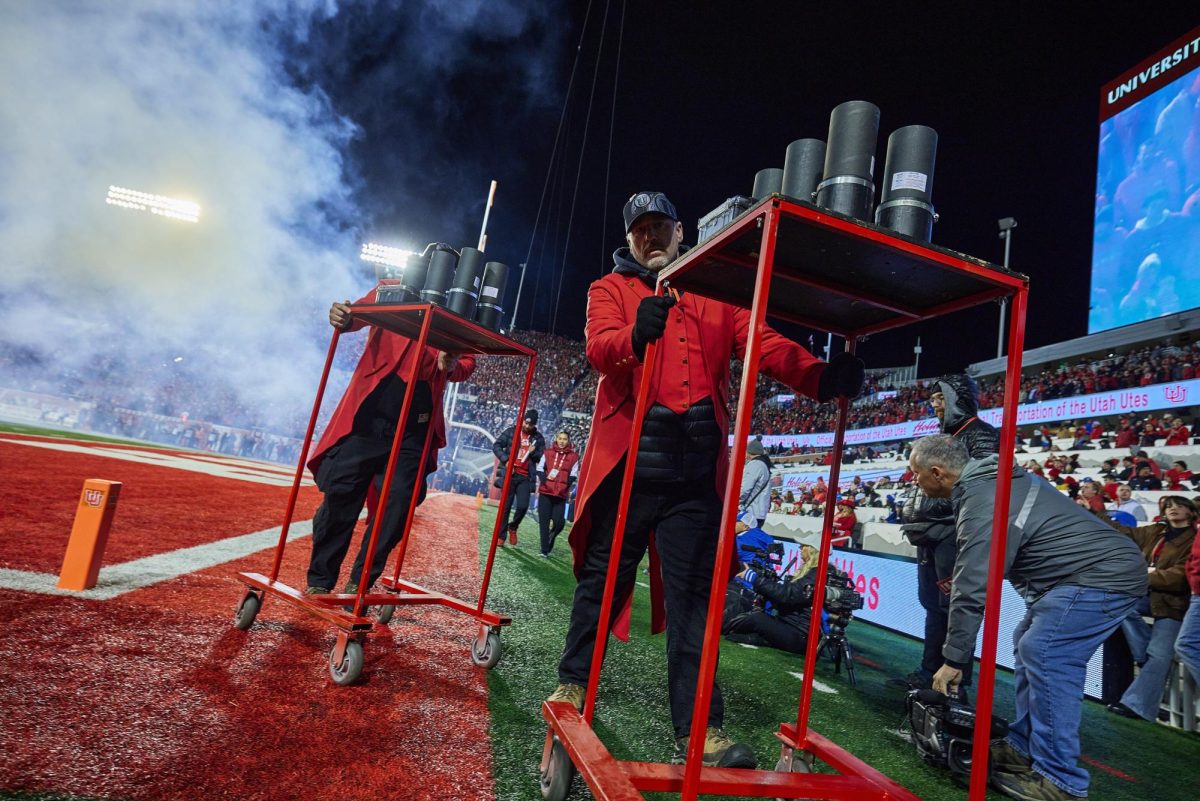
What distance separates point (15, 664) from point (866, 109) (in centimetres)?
316

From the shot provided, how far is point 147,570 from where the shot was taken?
3.65 metres

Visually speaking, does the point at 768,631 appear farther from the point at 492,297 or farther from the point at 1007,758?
the point at 492,297

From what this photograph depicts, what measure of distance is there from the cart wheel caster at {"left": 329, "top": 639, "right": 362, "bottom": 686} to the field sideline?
0.04 metres

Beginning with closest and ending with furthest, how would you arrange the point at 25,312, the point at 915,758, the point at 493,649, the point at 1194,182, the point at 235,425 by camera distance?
the point at 915,758 < the point at 493,649 < the point at 1194,182 < the point at 25,312 < the point at 235,425

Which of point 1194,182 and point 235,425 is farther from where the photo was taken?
point 235,425

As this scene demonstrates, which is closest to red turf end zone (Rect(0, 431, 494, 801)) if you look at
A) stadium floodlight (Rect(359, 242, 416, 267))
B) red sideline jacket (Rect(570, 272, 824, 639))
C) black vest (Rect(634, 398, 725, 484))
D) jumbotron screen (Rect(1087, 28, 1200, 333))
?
red sideline jacket (Rect(570, 272, 824, 639))

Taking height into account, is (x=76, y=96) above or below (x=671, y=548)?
above

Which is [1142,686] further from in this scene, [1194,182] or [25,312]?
[25,312]

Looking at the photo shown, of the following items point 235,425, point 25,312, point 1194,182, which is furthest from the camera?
point 235,425

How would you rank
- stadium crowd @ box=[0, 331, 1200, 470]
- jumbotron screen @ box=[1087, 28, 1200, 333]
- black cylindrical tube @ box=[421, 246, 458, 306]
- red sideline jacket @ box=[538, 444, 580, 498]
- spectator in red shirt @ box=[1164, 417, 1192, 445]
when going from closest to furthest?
black cylindrical tube @ box=[421, 246, 458, 306], red sideline jacket @ box=[538, 444, 580, 498], spectator in red shirt @ box=[1164, 417, 1192, 445], jumbotron screen @ box=[1087, 28, 1200, 333], stadium crowd @ box=[0, 331, 1200, 470]

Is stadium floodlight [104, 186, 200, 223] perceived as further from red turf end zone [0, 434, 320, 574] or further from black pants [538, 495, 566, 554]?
black pants [538, 495, 566, 554]

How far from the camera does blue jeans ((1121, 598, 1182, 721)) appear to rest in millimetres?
4613

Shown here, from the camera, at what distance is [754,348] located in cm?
150

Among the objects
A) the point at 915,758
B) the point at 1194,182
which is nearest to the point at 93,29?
the point at 915,758
